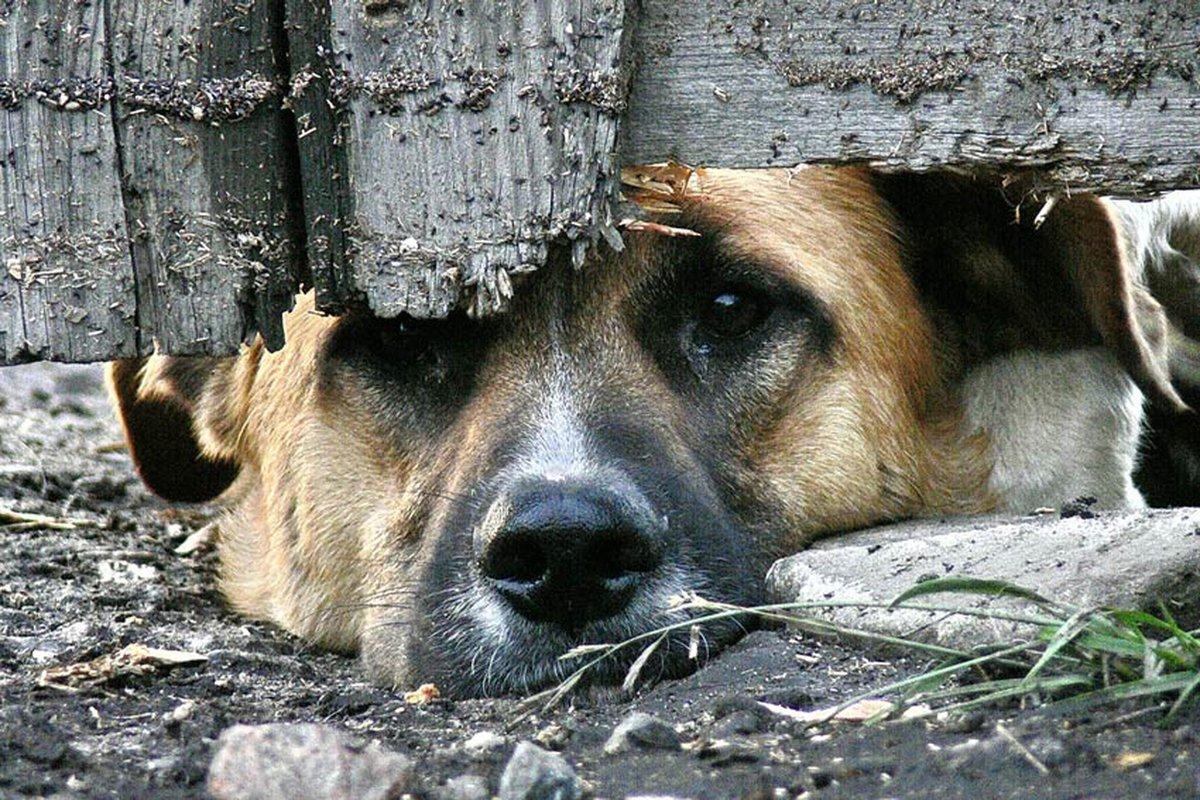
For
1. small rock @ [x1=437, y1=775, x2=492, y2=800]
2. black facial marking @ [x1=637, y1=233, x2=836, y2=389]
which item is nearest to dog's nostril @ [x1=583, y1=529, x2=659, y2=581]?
black facial marking @ [x1=637, y1=233, x2=836, y2=389]

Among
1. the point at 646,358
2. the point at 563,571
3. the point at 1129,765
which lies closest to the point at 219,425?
the point at 646,358

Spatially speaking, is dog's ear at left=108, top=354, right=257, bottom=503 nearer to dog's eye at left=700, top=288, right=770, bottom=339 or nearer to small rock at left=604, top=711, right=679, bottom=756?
dog's eye at left=700, top=288, right=770, bottom=339

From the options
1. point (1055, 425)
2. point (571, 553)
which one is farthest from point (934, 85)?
point (1055, 425)

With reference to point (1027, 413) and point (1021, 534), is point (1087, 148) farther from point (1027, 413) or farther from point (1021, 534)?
point (1027, 413)

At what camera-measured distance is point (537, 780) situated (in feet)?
6.79

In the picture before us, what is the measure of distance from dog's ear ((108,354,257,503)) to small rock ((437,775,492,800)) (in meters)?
2.32

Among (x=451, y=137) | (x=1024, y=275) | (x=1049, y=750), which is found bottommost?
(x=1049, y=750)

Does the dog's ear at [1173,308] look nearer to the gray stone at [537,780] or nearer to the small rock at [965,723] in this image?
the small rock at [965,723]

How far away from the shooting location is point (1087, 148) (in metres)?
2.93

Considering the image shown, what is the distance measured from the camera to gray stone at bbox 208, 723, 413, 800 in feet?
6.61

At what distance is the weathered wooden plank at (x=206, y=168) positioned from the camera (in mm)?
2949

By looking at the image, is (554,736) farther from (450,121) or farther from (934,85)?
(934,85)

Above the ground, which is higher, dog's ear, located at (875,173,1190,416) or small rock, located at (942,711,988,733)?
dog's ear, located at (875,173,1190,416)

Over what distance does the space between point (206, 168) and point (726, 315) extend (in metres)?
1.19
